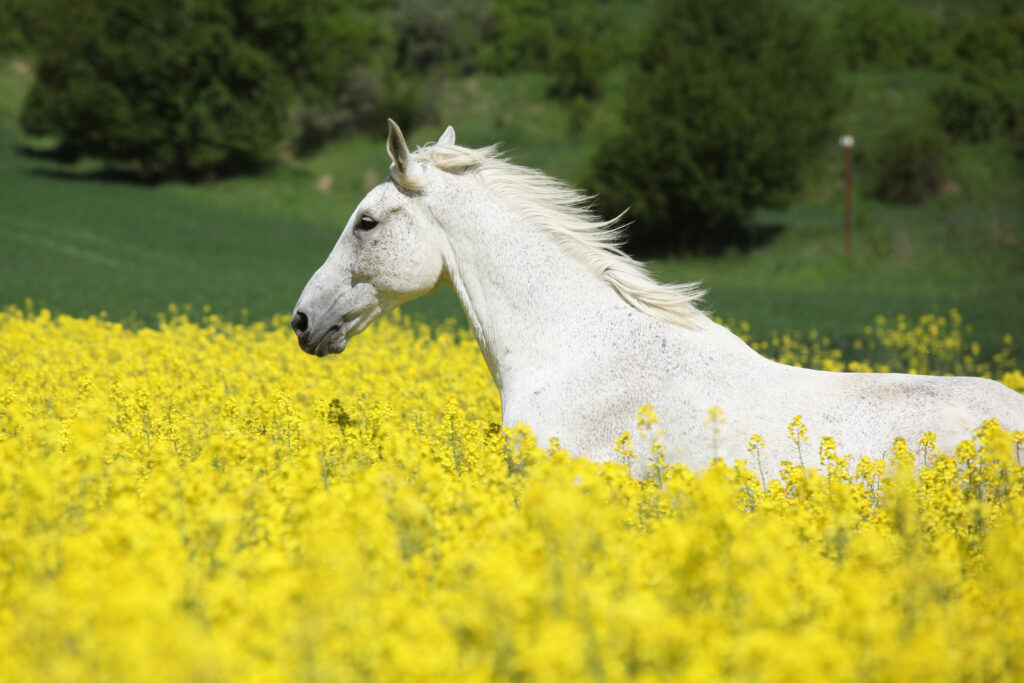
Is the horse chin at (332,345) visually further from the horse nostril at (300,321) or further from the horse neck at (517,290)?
the horse neck at (517,290)

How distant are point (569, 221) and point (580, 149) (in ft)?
175

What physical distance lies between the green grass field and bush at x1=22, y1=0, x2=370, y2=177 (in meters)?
2.35

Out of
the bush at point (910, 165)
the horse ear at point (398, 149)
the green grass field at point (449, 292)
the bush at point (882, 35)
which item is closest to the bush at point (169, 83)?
the green grass field at point (449, 292)

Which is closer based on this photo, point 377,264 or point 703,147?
point 377,264

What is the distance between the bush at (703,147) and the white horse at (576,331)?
36441mm

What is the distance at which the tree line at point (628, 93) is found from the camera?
43406 mm

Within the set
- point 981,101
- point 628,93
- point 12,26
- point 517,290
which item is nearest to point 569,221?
point 517,290

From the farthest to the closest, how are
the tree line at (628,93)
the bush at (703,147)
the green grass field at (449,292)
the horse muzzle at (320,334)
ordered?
the tree line at (628,93)
the bush at (703,147)
the green grass field at (449,292)
the horse muzzle at (320,334)

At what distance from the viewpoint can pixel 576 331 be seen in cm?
626

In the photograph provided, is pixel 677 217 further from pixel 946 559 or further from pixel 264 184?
pixel 946 559

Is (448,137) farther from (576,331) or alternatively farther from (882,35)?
(882,35)

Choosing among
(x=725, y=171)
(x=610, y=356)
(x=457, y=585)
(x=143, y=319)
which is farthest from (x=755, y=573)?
(x=725, y=171)

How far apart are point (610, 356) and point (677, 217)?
1532 inches

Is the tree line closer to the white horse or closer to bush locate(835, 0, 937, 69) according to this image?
bush locate(835, 0, 937, 69)
